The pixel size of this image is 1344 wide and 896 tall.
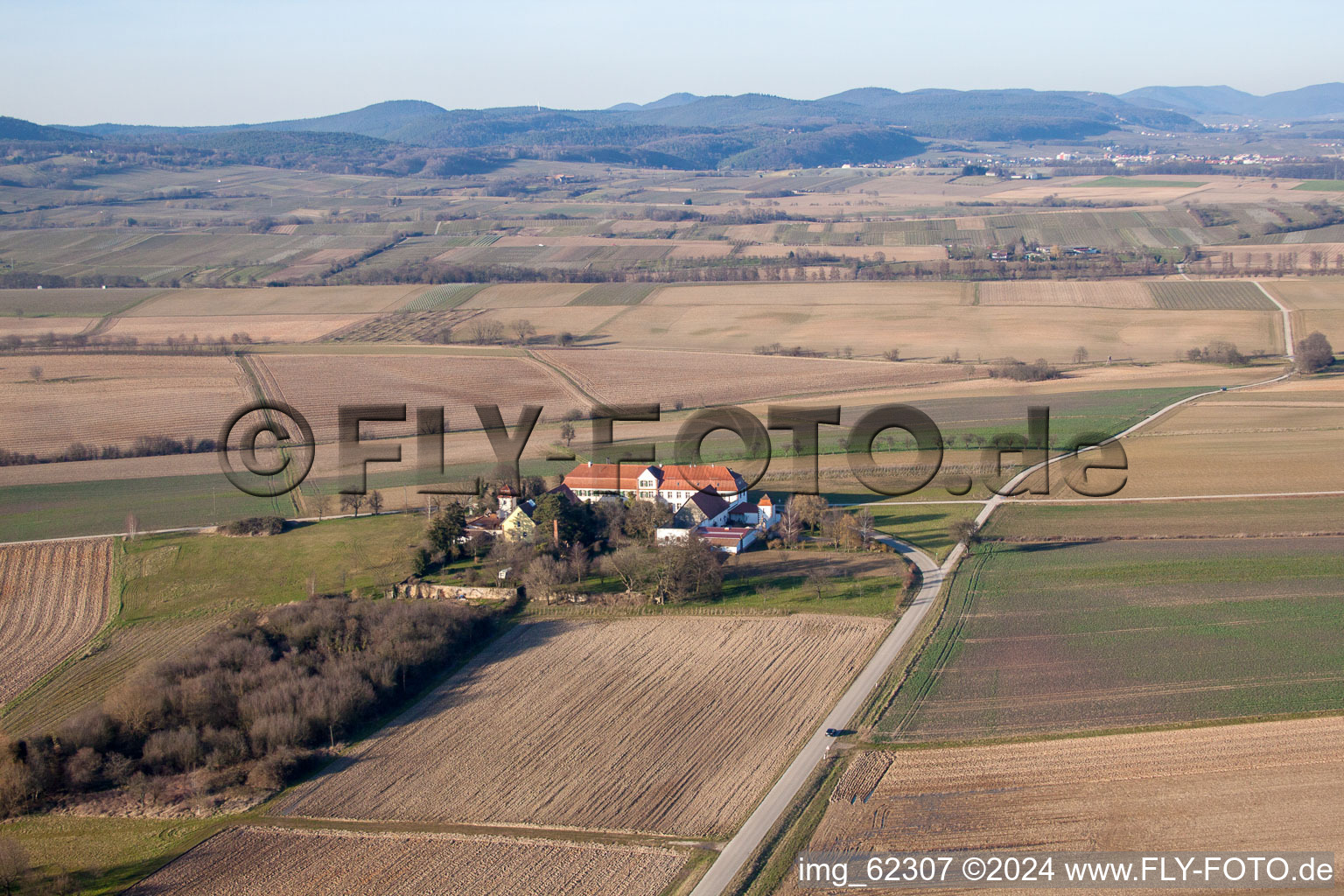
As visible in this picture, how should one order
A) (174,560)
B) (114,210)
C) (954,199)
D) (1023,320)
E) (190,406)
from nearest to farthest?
(174,560), (190,406), (1023,320), (114,210), (954,199)

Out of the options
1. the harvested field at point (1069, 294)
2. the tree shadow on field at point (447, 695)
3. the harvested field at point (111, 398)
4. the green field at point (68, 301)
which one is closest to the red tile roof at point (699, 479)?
the tree shadow on field at point (447, 695)

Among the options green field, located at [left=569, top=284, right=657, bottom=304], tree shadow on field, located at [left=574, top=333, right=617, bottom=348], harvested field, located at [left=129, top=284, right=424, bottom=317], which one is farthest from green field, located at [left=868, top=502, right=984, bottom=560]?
harvested field, located at [left=129, top=284, right=424, bottom=317]

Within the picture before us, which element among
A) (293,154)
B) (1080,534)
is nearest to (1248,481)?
(1080,534)

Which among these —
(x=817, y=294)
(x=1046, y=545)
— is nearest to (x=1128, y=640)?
(x=1046, y=545)

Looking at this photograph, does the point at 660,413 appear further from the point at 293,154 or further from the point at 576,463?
the point at 293,154

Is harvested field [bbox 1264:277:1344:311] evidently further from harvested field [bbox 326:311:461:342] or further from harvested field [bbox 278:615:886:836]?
harvested field [bbox 278:615:886:836]
